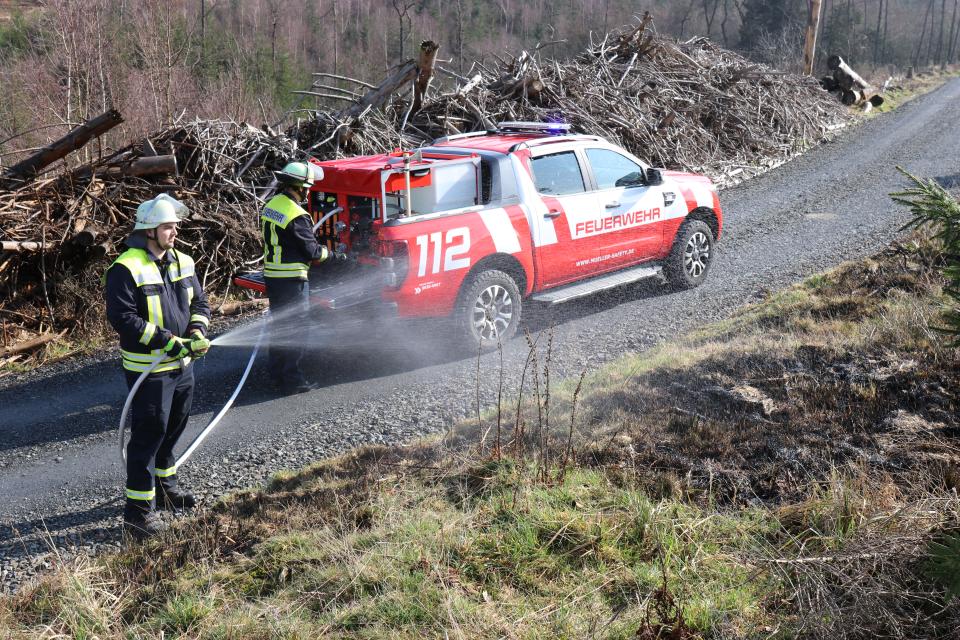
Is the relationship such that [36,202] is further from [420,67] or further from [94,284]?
[420,67]

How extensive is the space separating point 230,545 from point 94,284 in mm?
5529

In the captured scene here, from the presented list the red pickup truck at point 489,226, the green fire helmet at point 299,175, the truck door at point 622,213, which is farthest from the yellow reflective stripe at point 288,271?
the truck door at point 622,213

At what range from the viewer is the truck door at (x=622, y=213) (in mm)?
8258

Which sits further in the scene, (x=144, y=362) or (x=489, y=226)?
(x=489, y=226)

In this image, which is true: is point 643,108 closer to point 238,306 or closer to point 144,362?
point 238,306

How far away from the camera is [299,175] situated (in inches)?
263

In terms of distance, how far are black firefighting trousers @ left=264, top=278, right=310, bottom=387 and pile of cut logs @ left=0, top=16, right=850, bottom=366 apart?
2929 millimetres

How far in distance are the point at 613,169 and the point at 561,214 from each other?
1.06 meters

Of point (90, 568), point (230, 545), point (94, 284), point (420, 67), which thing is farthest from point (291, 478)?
point (420, 67)

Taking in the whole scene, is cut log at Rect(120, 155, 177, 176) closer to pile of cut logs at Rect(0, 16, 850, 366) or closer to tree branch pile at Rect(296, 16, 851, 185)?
pile of cut logs at Rect(0, 16, 850, 366)

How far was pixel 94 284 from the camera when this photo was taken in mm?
8703

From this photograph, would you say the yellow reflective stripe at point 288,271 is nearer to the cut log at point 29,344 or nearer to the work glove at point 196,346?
the work glove at point 196,346

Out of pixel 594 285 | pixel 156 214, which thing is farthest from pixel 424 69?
pixel 156 214

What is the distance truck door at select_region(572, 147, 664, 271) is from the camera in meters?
8.26
